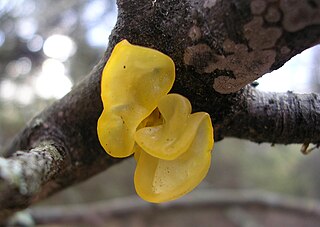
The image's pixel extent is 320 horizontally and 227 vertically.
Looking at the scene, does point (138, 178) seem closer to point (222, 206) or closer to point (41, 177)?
point (41, 177)

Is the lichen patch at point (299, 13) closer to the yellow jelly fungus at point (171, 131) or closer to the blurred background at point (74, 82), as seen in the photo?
the yellow jelly fungus at point (171, 131)

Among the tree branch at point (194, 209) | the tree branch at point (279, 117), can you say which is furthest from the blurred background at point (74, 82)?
the tree branch at point (279, 117)

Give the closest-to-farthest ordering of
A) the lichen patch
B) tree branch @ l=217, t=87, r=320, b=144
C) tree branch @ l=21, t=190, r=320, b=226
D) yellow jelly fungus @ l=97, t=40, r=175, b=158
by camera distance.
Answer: the lichen patch, yellow jelly fungus @ l=97, t=40, r=175, b=158, tree branch @ l=217, t=87, r=320, b=144, tree branch @ l=21, t=190, r=320, b=226

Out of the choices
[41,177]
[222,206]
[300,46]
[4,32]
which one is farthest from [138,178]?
[4,32]

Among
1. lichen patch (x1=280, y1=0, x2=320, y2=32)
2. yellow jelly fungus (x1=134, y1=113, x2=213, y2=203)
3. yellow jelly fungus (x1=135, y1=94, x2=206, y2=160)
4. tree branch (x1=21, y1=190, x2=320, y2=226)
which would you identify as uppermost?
lichen patch (x1=280, y1=0, x2=320, y2=32)

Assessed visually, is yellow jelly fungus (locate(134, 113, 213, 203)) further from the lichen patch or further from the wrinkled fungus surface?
the lichen patch

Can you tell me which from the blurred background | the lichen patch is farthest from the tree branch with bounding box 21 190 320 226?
the lichen patch
